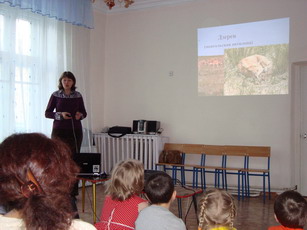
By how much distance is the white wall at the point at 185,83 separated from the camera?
215 inches

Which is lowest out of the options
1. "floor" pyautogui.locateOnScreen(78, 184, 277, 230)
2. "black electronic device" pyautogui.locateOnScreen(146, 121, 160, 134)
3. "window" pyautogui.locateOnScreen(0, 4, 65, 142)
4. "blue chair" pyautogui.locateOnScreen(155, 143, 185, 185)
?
"floor" pyautogui.locateOnScreen(78, 184, 277, 230)

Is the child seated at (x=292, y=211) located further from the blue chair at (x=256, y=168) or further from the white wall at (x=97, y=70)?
the white wall at (x=97, y=70)

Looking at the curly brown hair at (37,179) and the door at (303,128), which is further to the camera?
the door at (303,128)

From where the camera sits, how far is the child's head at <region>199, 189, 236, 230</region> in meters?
1.84

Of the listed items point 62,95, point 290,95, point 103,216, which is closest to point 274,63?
point 290,95

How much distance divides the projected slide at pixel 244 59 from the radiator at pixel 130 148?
1.14m

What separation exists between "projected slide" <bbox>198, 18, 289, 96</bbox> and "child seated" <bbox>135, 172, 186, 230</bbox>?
12.5 ft

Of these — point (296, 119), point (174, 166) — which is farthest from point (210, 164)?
point (296, 119)

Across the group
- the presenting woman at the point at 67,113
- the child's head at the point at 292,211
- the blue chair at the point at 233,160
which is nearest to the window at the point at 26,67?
the presenting woman at the point at 67,113

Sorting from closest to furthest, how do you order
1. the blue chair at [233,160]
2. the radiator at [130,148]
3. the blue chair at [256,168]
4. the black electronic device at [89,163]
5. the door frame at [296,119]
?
1. the black electronic device at [89,163]
2. the blue chair at [256,168]
3. the door frame at [296,119]
4. the blue chair at [233,160]
5. the radiator at [130,148]

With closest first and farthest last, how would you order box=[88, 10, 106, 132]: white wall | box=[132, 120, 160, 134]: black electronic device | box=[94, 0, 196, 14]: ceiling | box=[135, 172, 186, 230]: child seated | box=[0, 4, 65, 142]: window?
box=[135, 172, 186, 230]: child seated, box=[0, 4, 65, 142]: window, box=[132, 120, 160, 134]: black electronic device, box=[94, 0, 196, 14]: ceiling, box=[88, 10, 106, 132]: white wall

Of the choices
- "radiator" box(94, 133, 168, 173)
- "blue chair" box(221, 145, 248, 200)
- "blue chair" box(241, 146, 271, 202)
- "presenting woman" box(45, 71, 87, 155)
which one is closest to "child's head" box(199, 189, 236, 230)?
"presenting woman" box(45, 71, 87, 155)

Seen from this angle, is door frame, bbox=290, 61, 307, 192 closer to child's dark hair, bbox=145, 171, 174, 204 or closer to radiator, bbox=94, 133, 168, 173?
radiator, bbox=94, 133, 168, 173

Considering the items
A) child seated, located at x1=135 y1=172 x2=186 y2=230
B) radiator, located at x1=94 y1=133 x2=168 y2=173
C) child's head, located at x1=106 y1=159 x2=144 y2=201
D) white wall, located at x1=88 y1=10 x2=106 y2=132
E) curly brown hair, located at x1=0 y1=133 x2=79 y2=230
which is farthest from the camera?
white wall, located at x1=88 y1=10 x2=106 y2=132
